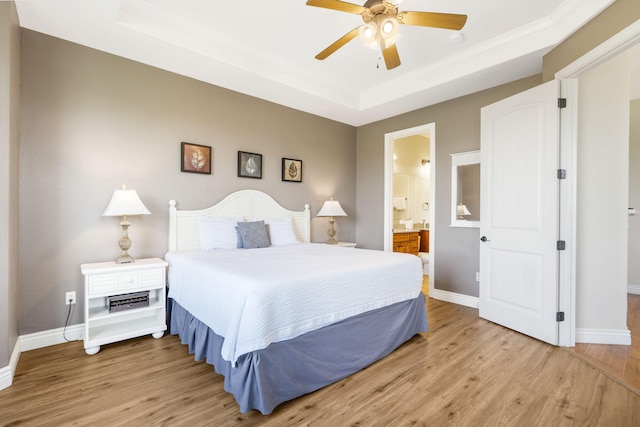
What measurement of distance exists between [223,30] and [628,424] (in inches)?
162

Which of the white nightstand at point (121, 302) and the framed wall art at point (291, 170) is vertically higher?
the framed wall art at point (291, 170)

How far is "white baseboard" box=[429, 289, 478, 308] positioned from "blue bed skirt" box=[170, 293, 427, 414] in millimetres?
1315

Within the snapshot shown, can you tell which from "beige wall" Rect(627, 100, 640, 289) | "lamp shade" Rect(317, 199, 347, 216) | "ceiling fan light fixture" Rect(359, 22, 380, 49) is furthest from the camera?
"lamp shade" Rect(317, 199, 347, 216)

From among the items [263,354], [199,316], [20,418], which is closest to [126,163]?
[199,316]

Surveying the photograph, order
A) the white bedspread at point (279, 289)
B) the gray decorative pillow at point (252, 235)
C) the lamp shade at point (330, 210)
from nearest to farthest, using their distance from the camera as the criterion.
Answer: the white bedspread at point (279, 289) < the gray decorative pillow at point (252, 235) < the lamp shade at point (330, 210)

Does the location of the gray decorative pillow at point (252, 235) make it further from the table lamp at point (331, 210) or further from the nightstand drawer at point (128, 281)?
the table lamp at point (331, 210)

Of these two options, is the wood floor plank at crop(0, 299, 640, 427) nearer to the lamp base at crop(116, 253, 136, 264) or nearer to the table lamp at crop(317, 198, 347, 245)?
the lamp base at crop(116, 253, 136, 264)

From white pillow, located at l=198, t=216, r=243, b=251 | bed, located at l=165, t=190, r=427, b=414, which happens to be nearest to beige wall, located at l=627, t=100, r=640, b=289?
bed, located at l=165, t=190, r=427, b=414

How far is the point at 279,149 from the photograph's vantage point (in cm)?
427

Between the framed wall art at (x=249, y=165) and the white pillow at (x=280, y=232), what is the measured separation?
2.03 feet

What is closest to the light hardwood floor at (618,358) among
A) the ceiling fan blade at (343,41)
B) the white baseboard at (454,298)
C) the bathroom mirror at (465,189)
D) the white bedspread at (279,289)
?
the white baseboard at (454,298)

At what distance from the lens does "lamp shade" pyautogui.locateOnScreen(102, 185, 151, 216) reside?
8.64 feet

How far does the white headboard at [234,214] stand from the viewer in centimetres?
328

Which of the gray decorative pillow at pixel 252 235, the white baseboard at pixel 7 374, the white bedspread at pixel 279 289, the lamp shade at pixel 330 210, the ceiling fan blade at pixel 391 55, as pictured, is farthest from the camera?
the lamp shade at pixel 330 210
